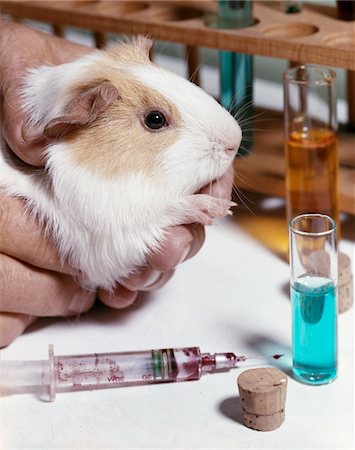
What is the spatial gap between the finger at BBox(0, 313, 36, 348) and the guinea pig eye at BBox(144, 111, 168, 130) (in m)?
0.31

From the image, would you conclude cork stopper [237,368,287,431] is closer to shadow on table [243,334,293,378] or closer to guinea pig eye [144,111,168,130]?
shadow on table [243,334,293,378]

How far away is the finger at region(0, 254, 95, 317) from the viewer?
3.77 feet

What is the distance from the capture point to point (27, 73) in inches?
46.3

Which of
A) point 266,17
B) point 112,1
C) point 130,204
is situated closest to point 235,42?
point 266,17

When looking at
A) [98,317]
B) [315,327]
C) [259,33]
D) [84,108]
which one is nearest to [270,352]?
[315,327]

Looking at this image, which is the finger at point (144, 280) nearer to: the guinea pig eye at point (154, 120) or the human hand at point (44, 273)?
the human hand at point (44, 273)

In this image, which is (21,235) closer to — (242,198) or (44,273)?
(44,273)

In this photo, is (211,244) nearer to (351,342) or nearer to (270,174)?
(270,174)

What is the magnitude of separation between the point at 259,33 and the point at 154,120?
39 centimetres

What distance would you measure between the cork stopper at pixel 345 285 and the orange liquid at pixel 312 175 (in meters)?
0.15

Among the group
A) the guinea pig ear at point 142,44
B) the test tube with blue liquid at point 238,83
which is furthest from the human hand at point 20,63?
the test tube with blue liquid at point 238,83

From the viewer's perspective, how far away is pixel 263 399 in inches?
39.8

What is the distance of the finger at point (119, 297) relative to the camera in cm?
122

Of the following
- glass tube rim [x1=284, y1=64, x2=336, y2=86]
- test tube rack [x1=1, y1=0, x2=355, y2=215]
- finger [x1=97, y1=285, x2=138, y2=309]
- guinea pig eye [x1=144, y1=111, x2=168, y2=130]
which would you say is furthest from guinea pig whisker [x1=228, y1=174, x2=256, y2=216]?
guinea pig eye [x1=144, y1=111, x2=168, y2=130]
